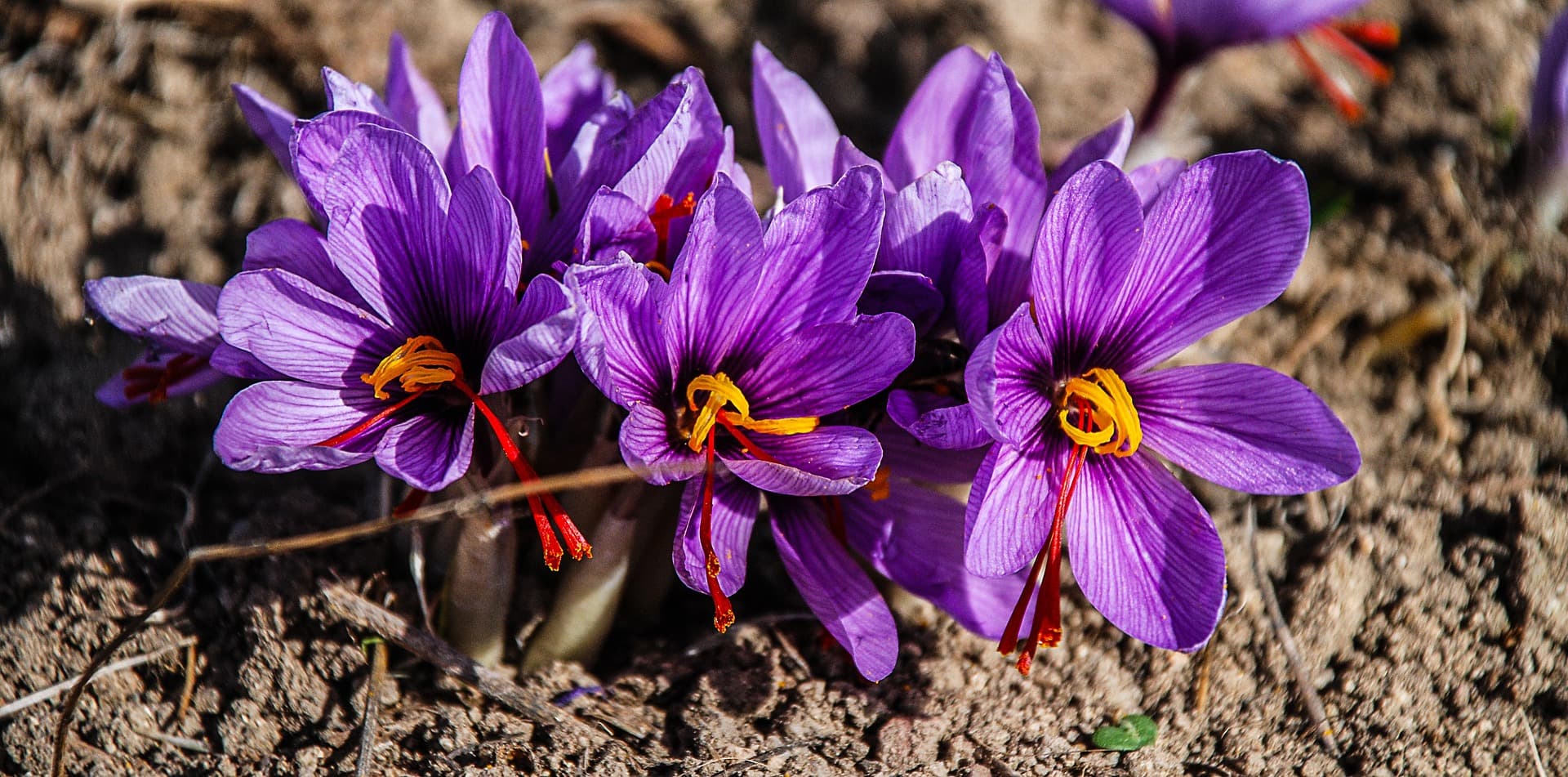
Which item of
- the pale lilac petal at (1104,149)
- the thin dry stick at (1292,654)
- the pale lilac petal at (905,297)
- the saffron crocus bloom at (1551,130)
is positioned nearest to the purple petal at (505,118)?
the pale lilac petal at (905,297)

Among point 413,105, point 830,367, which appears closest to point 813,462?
point 830,367

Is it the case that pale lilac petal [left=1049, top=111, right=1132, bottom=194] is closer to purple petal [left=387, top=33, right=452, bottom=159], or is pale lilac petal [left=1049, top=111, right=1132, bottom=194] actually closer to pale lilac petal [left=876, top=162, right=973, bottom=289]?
pale lilac petal [left=876, top=162, right=973, bottom=289]

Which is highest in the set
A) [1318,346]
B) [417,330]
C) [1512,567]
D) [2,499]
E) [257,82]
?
[1318,346]

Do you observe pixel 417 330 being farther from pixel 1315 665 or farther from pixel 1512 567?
pixel 1512 567

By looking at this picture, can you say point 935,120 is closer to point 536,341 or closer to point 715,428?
point 715,428

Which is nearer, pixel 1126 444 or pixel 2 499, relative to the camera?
pixel 1126 444

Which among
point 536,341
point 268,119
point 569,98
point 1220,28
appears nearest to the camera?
point 536,341

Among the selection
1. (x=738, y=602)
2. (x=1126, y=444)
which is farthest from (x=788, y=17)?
(x=1126, y=444)
